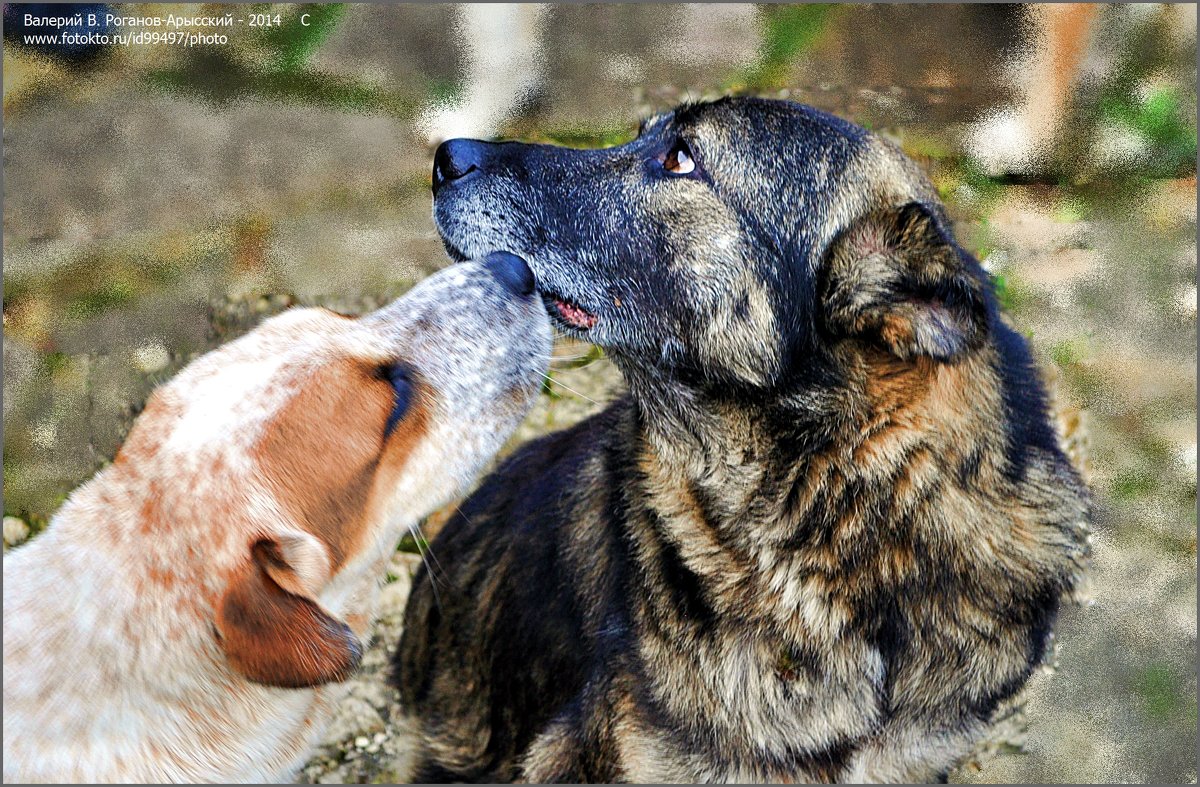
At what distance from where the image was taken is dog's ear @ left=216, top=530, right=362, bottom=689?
93.7 inches

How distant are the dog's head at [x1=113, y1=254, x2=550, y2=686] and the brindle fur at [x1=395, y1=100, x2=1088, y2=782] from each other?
1.05 ft

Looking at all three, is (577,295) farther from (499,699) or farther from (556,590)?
(499,699)

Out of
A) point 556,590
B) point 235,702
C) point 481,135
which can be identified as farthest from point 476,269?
point 481,135

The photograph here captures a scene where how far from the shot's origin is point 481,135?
5.87m

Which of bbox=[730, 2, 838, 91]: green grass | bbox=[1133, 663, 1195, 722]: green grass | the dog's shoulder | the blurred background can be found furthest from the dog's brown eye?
bbox=[1133, 663, 1195, 722]: green grass

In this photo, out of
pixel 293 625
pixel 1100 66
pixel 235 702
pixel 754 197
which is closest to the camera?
pixel 293 625

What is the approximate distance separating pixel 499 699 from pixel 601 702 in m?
0.56

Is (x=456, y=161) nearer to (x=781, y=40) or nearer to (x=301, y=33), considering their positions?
(x=301, y=33)

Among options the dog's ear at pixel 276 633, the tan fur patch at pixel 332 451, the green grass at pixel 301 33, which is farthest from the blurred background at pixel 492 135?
the dog's ear at pixel 276 633

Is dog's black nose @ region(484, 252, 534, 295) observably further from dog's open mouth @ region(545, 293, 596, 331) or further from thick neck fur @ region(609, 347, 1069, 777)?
thick neck fur @ region(609, 347, 1069, 777)

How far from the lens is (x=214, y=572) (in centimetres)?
249

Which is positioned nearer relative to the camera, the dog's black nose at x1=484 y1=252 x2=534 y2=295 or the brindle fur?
the brindle fur

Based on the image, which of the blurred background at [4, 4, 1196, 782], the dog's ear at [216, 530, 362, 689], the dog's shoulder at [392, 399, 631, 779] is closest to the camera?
the dog's ear at [216, 530, 362, 689]

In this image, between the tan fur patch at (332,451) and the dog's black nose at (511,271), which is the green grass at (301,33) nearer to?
the dog's black nose at (511,271)
